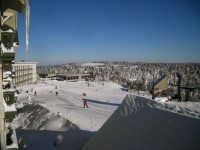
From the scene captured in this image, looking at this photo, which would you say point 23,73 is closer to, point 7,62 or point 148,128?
point 7,62

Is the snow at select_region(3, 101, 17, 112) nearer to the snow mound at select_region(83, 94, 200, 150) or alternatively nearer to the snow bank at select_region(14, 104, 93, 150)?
the snow mound at select_region(83, 94, 200, 150)

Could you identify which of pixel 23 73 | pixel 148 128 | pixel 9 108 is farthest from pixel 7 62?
pixel 23 73

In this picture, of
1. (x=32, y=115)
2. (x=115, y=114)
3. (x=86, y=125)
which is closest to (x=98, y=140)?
(x=115, y=114)

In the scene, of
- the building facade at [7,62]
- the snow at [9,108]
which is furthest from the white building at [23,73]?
the snow at [9,108]

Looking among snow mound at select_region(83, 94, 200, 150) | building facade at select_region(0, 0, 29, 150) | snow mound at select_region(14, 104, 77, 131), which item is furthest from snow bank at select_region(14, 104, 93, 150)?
building facade at select_region(0, 0, 29, 150)

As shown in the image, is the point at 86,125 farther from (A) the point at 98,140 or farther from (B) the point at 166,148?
(B) the point at 166,148

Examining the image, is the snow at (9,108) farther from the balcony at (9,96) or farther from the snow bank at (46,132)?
the snow bank at (46,132)
